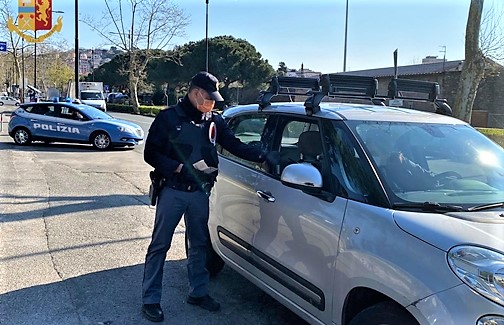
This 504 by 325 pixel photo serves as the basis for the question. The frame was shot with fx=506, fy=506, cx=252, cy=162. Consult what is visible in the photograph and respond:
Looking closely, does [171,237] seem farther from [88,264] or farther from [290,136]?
[88,264]

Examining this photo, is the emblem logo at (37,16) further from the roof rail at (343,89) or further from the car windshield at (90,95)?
the roof rail at (343,89)

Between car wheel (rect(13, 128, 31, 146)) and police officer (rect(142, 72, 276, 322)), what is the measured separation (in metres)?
13.9

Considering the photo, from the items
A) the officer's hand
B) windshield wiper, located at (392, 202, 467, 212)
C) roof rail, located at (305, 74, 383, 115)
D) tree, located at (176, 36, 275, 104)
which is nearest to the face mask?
the officer's hand

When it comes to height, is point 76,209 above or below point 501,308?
below

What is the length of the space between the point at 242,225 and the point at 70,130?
1335cm

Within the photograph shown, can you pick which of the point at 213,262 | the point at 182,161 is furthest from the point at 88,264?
the point at 182,161

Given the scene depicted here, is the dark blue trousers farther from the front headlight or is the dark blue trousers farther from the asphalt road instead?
the front headlight

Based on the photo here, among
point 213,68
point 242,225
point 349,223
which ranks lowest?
point 242,225

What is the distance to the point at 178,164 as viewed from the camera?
12.3ft

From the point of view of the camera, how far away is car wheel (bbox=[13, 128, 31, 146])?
16.1 metres

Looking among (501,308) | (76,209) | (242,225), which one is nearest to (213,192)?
(242,225)

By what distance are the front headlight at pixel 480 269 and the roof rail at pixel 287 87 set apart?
2351 mm

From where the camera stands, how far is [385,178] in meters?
2.96

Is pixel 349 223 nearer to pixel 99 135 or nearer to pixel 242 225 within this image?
pixel 242 225
